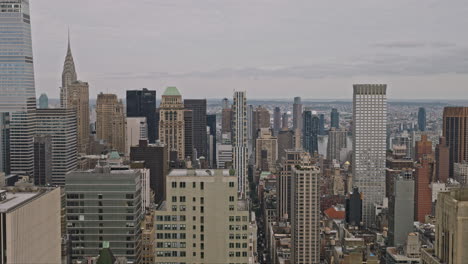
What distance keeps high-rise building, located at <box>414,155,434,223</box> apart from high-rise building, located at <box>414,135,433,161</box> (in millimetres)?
1067

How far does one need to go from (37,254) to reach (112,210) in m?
8.06

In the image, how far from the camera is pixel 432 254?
13.9m

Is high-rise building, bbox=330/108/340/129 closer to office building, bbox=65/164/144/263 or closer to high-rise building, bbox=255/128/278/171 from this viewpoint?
high-rise building, bbox=255/128/278/171

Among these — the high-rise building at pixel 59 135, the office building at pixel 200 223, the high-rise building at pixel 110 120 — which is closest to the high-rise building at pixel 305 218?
the high-rise building at pixel 59 135

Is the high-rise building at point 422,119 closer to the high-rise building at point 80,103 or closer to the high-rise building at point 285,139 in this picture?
the high-rise building at point 285,139

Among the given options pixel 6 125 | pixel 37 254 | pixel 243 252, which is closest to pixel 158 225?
pixel 243 252

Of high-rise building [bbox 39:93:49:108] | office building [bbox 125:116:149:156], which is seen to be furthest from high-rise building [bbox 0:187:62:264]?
office building [bbox 125:116:149:156]

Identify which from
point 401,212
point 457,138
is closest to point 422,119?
point 457,138

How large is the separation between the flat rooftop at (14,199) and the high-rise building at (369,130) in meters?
41.7

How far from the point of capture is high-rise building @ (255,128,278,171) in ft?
199

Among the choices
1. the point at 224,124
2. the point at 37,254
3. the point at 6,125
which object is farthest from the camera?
the point at 224,124

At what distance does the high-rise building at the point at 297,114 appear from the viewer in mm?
52275

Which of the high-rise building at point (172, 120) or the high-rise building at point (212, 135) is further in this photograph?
the high-rise building at point (212, 135)

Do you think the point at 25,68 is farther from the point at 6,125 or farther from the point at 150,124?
the point at 150,124
